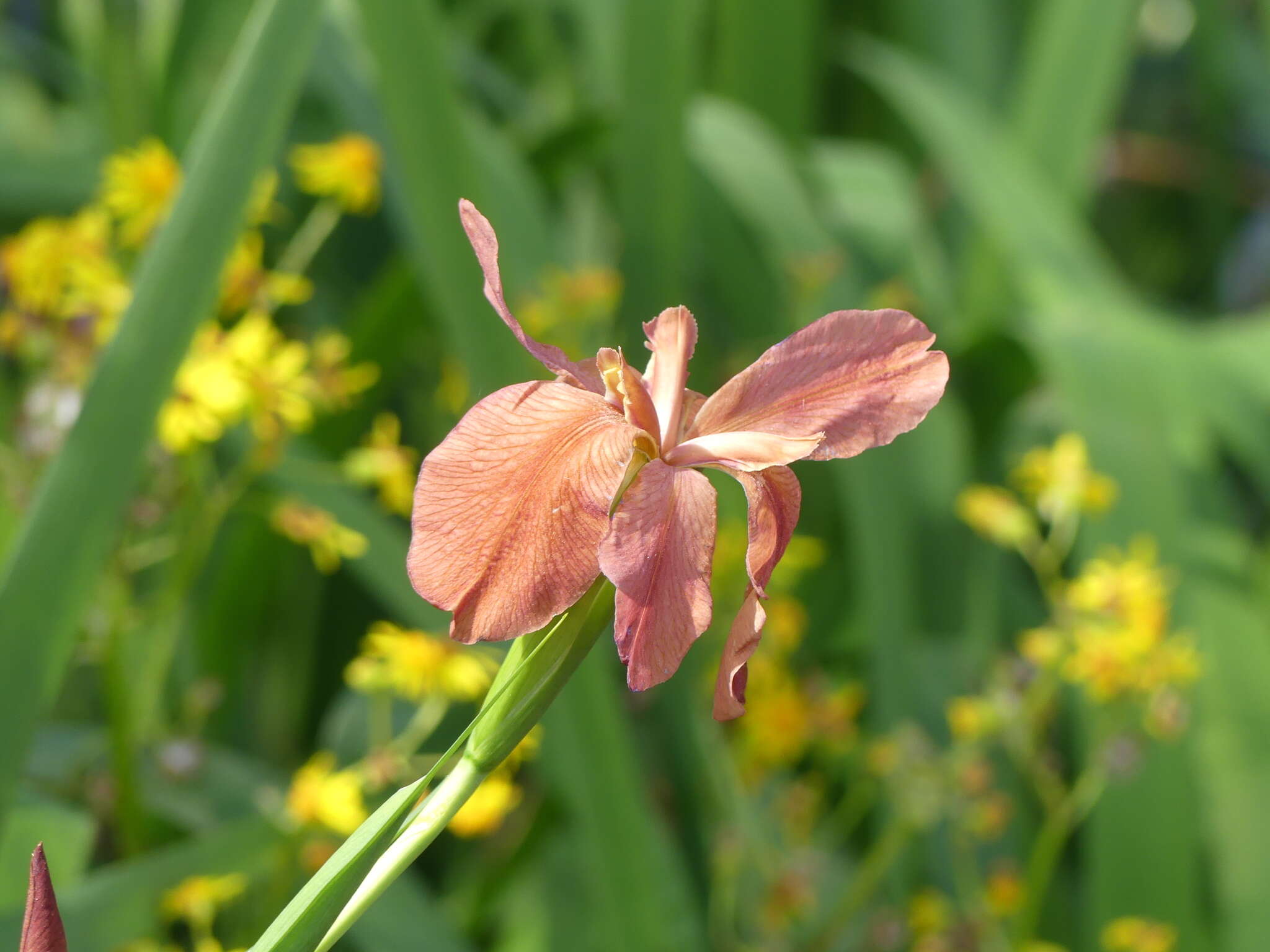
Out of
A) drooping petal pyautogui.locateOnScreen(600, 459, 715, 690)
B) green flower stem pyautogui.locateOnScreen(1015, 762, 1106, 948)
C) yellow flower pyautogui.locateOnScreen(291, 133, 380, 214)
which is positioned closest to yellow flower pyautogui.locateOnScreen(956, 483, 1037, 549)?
green flower stem pyautogui.locateOnScreen(1015, 762, 1106, 948)

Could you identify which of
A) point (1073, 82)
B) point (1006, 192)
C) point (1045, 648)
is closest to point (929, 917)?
point (1045, 648)

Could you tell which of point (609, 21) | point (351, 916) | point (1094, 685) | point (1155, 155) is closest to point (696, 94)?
point (609, 21)

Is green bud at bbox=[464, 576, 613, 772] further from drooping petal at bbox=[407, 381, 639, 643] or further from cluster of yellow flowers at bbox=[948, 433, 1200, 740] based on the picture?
cluster of yellow flowers at bbox=[948, 433, 1200, 740]

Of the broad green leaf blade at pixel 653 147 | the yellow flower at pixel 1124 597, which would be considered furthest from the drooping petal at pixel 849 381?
the broad green leaf blade at pixel 653 147

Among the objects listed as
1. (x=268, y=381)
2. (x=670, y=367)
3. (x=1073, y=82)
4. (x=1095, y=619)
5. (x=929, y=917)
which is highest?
(x=670, y=367)

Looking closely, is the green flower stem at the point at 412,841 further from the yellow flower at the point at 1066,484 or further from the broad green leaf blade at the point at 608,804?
the yellow flower at the point at 1066,484

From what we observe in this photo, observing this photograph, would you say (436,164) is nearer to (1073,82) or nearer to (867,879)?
(867,879)
